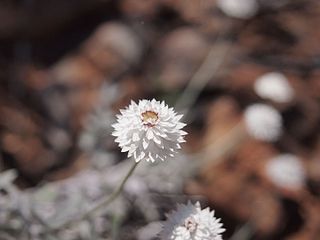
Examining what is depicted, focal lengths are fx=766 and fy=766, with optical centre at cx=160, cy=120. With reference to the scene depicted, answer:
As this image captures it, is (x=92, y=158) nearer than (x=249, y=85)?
Yes

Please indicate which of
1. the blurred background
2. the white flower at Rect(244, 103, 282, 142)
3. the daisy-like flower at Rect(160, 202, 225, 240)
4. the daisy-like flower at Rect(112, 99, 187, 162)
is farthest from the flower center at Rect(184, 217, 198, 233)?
the white flower at Rect(244, 103, 282, 142)

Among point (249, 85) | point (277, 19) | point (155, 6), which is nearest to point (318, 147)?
point (249, 85)

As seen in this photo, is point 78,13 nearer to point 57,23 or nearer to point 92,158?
point 57,23

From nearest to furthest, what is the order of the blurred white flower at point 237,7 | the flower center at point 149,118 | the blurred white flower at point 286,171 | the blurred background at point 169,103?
the flower center at point 149,118 → the blurred background at point 169,103 → the blurred white flower at point 286,171 → the blurred white flower at point 237,7

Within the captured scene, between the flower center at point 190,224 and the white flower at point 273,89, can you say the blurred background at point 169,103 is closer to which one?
the white flower at point 273,89

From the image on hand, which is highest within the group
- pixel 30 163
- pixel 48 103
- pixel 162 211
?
pixel 48 103

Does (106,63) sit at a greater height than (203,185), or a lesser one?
greater

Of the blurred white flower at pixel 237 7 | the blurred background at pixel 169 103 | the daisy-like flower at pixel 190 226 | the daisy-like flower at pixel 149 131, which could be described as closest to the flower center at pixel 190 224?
the daisy-like flower at pixel 190 226

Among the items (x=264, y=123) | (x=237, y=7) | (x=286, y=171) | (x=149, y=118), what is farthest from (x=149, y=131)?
(x=237, y=7)
